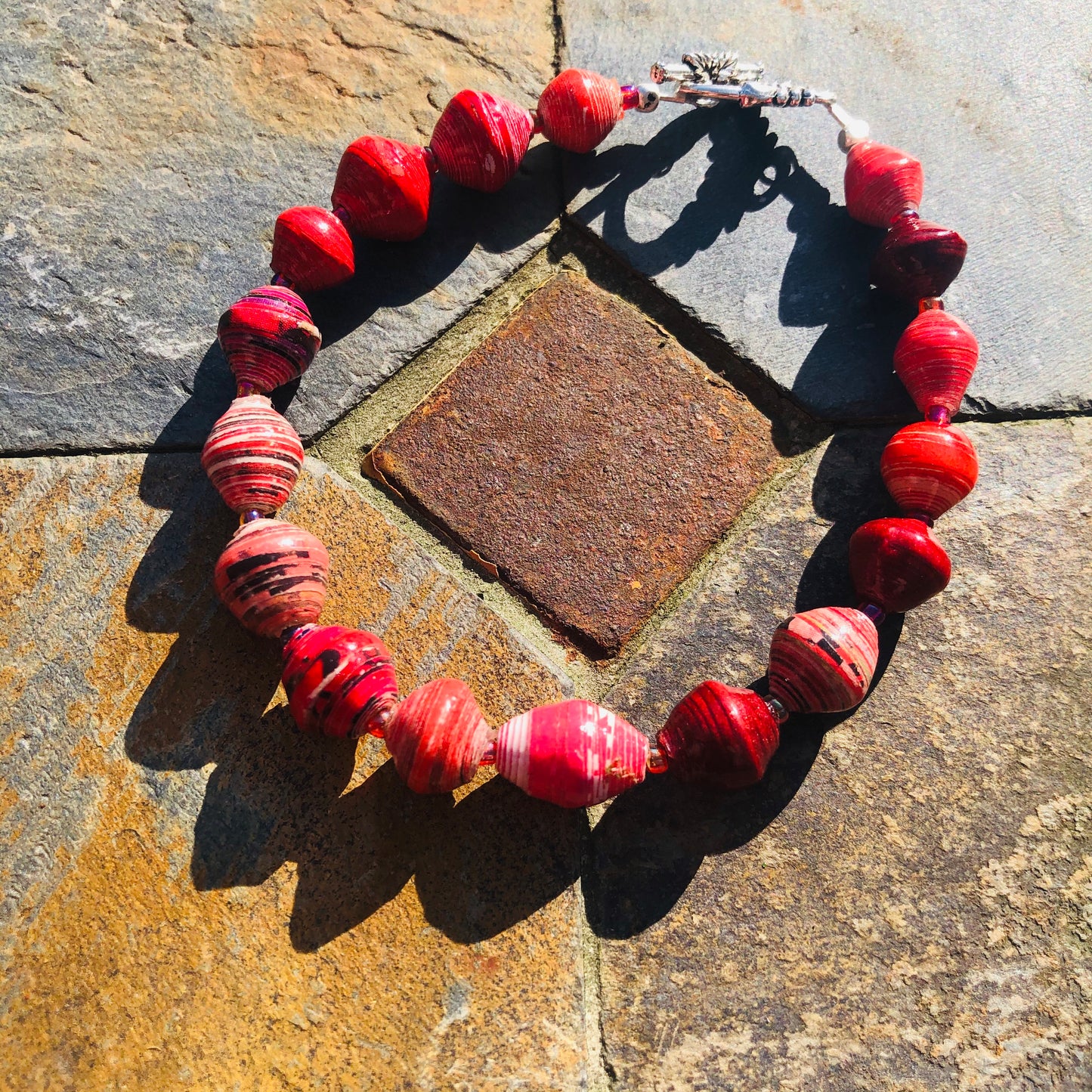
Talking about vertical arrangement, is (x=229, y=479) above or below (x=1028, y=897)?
below

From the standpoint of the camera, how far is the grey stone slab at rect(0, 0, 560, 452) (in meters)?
1.38

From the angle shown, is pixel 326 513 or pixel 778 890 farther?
pixel 326 513

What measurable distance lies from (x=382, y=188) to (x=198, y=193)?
332mm

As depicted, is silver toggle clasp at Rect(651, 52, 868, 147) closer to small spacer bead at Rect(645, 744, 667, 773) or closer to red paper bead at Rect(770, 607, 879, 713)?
red paper bead at Rect(770, 607, 879, 713)

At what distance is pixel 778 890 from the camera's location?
1141 mm

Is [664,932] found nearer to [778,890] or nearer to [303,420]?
[778,890]

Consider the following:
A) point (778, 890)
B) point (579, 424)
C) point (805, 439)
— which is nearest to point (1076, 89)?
point (805, 439)

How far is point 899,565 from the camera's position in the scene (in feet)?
4.02

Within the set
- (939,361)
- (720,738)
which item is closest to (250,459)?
(720,738)

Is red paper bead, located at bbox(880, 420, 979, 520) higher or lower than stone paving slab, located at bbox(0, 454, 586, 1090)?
higher

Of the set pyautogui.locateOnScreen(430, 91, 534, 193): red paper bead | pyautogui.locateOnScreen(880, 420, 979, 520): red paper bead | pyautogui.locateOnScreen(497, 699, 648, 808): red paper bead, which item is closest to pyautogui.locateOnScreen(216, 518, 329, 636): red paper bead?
pyautogui.locateOnScreen(497, 699, 648, 808): red paper bead

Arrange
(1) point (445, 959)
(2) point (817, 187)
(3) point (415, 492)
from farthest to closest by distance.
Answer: (2) point (817, 187), (3) point (415, 492), (1) point (445, 959)

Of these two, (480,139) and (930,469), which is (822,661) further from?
(480,139)

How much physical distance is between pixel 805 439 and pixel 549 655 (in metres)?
0.52
